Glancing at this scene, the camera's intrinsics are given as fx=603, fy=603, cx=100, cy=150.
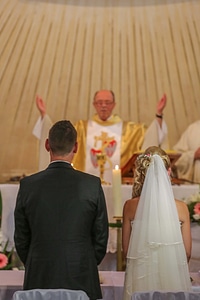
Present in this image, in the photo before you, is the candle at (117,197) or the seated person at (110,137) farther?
the seated person at (110,137)

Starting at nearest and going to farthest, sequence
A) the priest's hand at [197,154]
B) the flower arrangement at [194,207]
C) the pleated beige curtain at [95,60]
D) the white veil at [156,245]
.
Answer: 1. the white veil at [156,245]
2. the flower arrangement at [194,207]
3. the priest's hand at [197,154]
4. the pleated beige curtain at [95,60]

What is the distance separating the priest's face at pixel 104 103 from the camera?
242 inches

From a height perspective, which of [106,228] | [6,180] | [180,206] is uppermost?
[6,180]

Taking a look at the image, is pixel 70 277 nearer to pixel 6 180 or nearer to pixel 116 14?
pixel 6 180

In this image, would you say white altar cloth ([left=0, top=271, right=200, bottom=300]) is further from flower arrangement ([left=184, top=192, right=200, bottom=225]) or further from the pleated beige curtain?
the pleated beige curtain

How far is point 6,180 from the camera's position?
7297 millimetres

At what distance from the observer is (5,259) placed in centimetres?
426

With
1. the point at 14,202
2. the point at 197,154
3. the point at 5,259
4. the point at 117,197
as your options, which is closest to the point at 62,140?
the point at 117,197

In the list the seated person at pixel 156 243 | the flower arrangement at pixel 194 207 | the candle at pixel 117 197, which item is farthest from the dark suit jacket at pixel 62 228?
the flower arrangement at pixel 194 207

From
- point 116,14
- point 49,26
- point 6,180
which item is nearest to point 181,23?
point 116,14

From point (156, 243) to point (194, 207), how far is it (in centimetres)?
163

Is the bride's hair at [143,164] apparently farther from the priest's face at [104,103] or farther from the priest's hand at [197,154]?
the priest's hand at [197,154]

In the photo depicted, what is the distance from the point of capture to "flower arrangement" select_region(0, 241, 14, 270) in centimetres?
426

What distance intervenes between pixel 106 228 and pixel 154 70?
5.40 m
